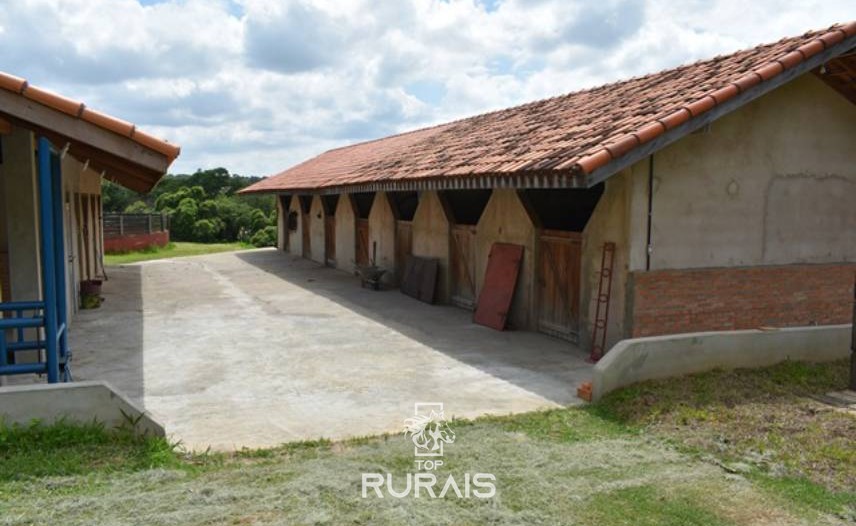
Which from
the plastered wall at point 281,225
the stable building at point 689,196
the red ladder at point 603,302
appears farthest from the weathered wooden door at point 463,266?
the plastered wall at point 281,225

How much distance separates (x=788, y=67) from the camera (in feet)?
28.0

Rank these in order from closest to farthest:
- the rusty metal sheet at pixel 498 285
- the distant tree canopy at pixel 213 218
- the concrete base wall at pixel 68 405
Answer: the concrete base wall at pixel 68 405 → the rusty metal sheet at pixel 498 285 → the distant tree canopy at pixel 213 218

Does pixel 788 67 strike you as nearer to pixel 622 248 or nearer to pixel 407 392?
pixel 622 248

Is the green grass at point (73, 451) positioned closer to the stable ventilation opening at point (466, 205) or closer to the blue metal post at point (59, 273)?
the blue metal post at point (59, 273)

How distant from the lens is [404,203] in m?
17.0

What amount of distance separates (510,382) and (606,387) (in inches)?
49.3

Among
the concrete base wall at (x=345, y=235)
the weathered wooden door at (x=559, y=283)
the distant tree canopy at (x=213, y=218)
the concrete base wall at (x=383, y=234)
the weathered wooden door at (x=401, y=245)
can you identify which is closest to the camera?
the weathered wooden door at (x=559, y=283)

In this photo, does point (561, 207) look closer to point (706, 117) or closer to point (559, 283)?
point (559, 283)

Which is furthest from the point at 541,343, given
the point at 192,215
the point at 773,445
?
the point at 192,215

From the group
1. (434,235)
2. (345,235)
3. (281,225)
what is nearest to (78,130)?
(434,235)

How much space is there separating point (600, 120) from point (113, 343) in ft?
26.4

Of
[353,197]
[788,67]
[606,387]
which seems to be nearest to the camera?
[606,387]

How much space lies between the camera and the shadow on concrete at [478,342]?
817 cm

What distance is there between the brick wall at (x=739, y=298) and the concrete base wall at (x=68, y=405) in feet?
19.9
